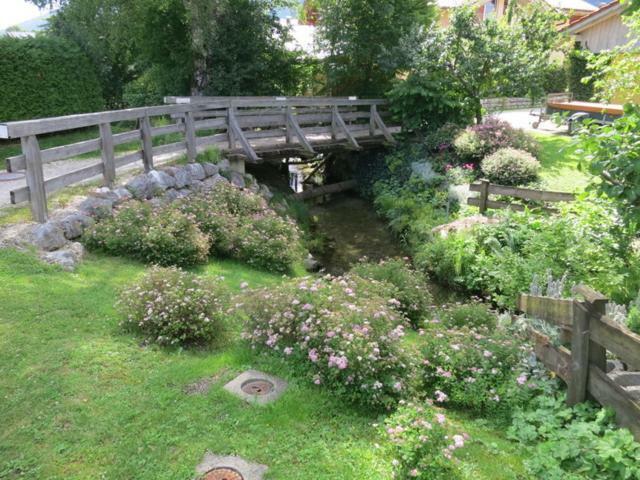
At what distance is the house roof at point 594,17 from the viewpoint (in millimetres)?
21516

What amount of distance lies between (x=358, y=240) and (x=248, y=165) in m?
3.97

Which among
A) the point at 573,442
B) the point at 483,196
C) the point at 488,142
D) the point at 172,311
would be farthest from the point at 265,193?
the point at 573,442

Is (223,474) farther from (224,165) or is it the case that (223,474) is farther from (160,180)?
(224,165)

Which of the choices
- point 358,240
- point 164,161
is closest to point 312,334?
point 164,161

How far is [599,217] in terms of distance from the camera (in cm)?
822

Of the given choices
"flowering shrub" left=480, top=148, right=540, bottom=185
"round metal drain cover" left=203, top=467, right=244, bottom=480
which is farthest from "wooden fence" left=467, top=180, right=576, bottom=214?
"round metal drain cover" left=203, top=467, right=244, bottom=480

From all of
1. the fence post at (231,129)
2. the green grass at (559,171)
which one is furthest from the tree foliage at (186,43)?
the green grass at (559,171)

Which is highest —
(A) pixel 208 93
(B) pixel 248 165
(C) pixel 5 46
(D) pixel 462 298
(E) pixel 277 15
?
(E) pixel 277 15

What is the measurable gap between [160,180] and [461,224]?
6.24m

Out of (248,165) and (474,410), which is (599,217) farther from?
(248,165)

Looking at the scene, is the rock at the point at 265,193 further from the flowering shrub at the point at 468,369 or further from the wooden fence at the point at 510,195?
the flowering shrub at the point at 468,369

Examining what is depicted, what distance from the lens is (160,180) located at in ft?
31.9

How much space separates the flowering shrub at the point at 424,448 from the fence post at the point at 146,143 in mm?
7785

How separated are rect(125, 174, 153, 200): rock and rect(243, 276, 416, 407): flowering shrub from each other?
447 centimetres
